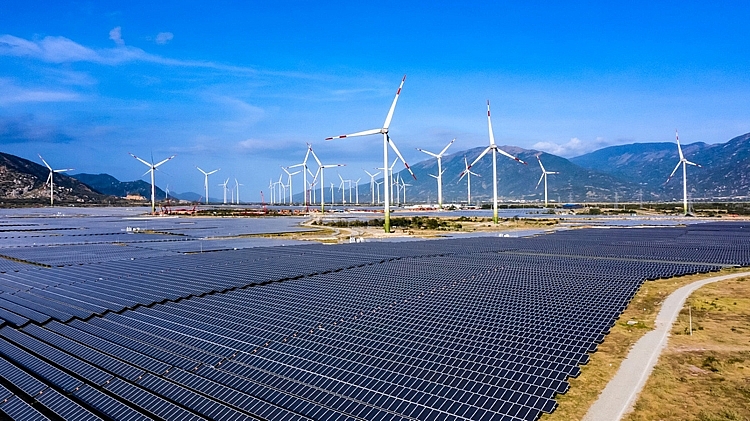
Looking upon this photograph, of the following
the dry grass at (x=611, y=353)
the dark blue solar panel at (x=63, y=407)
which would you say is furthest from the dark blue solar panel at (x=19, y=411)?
the dry grass at (x=611, y=353)

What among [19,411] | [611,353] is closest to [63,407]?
[19,411]

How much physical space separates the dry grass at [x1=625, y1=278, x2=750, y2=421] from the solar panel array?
91.3 inches

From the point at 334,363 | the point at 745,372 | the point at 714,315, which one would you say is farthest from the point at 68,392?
the point at 714,315

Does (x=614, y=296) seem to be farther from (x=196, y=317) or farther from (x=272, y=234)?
(x=272, y=234)

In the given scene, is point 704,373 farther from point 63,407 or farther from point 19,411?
point 19,411

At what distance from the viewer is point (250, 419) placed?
12.4m

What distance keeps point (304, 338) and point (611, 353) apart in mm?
11169

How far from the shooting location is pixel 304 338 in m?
18.5

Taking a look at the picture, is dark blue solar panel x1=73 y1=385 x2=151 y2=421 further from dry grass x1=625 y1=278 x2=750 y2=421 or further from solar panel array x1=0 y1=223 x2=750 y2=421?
dry grass x1=625 y1=278 x2=750 y2=421

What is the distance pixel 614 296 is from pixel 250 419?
20.3 m

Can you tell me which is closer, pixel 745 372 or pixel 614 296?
pixel 745 372

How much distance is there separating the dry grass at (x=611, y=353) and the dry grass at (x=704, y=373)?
1.14m

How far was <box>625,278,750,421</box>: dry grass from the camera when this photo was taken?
1352 cm

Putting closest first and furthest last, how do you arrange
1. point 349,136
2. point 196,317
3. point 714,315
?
point 196,317 → point 714,315 → point 349,136
